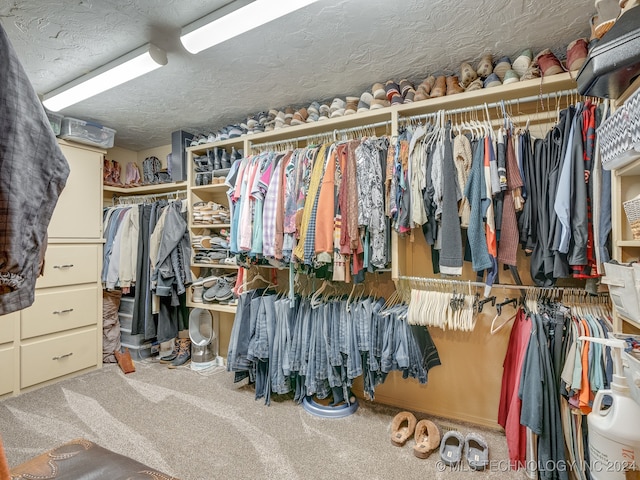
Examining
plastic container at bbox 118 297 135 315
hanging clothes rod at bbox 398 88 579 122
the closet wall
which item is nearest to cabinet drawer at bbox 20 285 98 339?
plastic container at bbox 118 297 135 315

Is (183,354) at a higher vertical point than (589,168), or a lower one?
lower

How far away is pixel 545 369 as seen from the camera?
162cm

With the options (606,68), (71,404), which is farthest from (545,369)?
(71,404)

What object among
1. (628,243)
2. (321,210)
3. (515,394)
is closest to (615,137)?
(628,243)

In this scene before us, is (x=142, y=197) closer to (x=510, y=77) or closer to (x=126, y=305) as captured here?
(x=126, y=305)

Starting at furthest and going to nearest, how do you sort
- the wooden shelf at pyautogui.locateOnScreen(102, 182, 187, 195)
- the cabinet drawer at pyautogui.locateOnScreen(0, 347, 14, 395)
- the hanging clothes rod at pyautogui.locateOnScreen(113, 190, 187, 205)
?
the hanging clothes rod at pyautogui.locateOnScreen(113, 190, 187, 205)
the wooden shelf at pyautogui.locateOnScreen(102, 182, 187, 195)
the cabinet drawer at pyautogui.locateOnScreen(0, 347, 14, 395)

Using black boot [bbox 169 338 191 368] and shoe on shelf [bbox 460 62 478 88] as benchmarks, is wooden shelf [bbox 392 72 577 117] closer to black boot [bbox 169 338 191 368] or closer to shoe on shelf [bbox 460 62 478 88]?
shoe on shelf [bbox 460 62 478 88]

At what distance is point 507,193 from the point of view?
179cm

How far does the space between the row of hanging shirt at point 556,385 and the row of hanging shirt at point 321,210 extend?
87 cm

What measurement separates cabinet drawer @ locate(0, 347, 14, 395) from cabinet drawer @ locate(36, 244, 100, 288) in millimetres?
521

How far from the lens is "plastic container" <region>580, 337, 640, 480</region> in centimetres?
126

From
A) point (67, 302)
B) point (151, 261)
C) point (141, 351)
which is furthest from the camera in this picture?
point (141, 351)

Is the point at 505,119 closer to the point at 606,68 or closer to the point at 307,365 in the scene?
the point at 606,68

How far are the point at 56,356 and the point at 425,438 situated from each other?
9.71 feet
